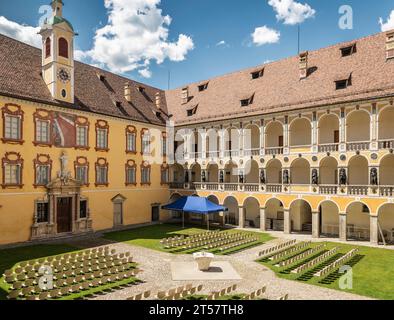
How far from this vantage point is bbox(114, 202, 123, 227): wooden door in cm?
3503

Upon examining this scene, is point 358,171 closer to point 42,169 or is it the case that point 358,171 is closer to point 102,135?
point 102,135

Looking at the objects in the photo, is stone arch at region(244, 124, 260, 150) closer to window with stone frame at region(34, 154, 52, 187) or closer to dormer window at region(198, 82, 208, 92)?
dormer window at region(198, 82, 208, 92)

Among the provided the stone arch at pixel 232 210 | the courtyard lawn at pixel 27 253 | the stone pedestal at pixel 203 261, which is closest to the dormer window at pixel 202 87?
the stone arch at pixel 232 210

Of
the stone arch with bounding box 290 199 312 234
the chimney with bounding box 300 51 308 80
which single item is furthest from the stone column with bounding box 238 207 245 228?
the chimney with bounding box 300 51 308 80

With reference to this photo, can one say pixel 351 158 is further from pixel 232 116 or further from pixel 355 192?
pixel 232 116

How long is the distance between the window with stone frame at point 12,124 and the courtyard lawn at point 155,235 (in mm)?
11250

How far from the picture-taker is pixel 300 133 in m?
33.8

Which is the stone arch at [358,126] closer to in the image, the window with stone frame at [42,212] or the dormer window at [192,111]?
the dormer window at [192,111]

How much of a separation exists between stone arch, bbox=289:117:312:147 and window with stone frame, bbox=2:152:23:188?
24718 mm

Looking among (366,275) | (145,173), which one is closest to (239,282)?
(366,275)

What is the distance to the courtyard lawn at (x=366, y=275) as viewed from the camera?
1620cm

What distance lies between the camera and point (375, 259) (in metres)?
22.3

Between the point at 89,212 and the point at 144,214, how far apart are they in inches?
299
